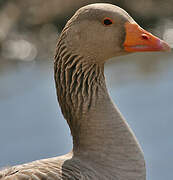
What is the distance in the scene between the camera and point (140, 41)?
488cm

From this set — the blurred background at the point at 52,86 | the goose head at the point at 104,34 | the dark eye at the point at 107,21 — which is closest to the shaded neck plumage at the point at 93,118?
the goose head at the point at 104,34

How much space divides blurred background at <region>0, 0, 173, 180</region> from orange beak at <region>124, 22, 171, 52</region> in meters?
3.93

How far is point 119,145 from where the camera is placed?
15.6 feet

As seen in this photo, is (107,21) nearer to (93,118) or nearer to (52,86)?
(93,118)

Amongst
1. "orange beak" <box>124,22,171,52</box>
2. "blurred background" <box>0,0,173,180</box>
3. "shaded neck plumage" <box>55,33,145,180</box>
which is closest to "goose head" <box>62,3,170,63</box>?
"orange beak" <box>124,22,171,52</box>

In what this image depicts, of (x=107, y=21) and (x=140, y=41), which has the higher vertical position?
(x=107, y=21)

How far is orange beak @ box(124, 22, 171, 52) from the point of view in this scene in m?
4.83

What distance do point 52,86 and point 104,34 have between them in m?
6.95

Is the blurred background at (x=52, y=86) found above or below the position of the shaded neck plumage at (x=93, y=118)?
below

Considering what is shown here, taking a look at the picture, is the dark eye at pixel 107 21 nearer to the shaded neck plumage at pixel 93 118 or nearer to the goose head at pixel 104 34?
the goose head at pixel 104 34

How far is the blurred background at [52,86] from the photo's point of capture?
30.6 feet

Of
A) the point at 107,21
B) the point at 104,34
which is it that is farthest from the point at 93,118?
the point at 107,21

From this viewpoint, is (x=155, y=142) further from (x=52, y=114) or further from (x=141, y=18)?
(x=141, y=18)

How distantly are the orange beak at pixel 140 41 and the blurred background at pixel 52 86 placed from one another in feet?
12.9
